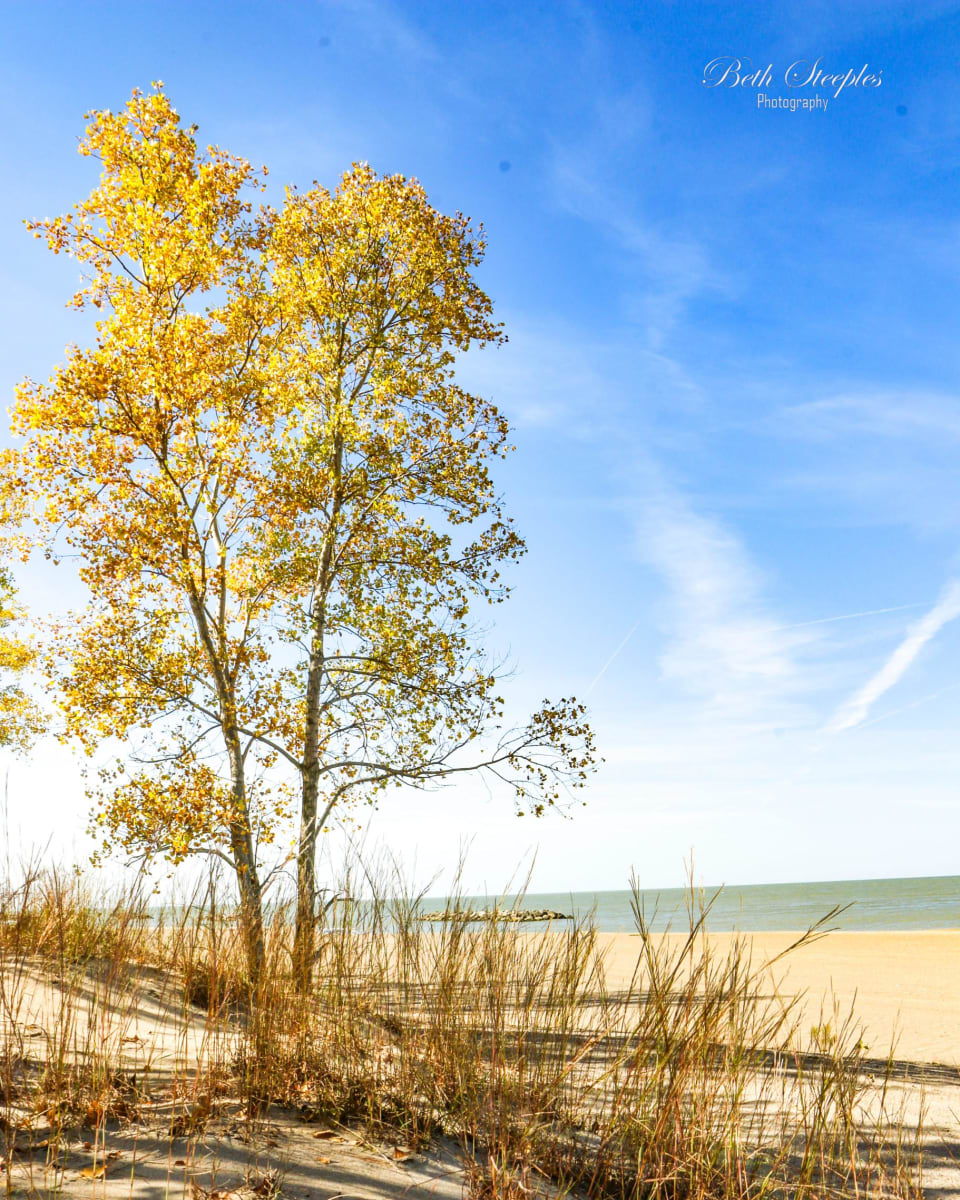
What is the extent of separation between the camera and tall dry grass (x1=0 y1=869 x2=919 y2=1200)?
12.5 ft

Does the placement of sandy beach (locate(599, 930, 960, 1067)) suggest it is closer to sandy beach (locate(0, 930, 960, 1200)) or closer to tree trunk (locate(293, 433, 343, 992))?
sandy beach (locate(0, 930, 960, 1200))

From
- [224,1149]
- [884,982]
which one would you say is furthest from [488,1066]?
[884,982]

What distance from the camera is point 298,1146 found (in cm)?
404

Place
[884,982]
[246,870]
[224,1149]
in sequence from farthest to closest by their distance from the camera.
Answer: [884,982] → [246,870] → [224,1149]

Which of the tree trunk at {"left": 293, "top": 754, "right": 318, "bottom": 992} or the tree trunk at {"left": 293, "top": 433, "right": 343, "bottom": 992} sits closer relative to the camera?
the tree trunk at {"left": 293, "top": 754, "right": 318, "bottom": 992}

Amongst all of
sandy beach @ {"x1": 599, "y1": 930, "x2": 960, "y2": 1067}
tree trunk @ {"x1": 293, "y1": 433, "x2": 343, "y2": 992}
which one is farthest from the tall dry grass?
tree trunk @ {"x1": 293, "y1": 433, "x2": 343, "y2": 992}

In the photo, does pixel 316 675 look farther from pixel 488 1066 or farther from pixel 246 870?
pixel 488 1066

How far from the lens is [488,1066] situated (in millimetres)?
4656

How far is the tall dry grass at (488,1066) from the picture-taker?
3807 mm

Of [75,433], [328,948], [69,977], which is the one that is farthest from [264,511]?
[328,948]

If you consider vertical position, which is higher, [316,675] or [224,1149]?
[316,675]

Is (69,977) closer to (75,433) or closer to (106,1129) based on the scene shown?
→ (106,1129)

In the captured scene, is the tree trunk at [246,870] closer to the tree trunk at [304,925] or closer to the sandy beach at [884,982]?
the tree trunk at [304,925]

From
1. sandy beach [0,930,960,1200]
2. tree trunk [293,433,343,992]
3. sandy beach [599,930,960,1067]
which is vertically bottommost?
sandy beach [599,930,960,1067]
